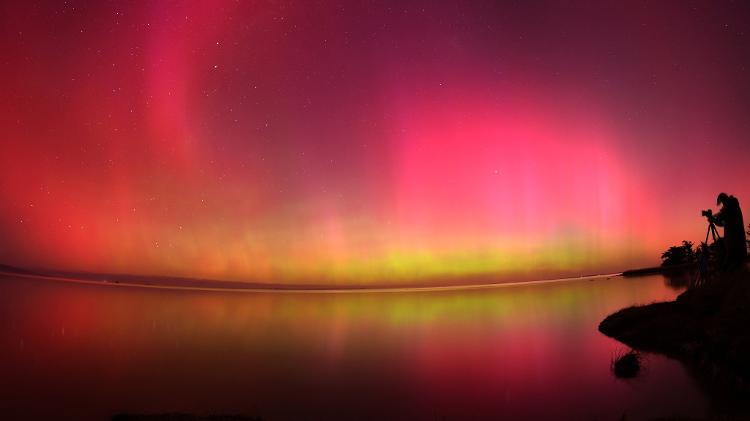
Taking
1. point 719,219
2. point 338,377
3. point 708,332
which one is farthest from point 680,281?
point 338,377

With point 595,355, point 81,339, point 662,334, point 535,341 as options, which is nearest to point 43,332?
point 81,339

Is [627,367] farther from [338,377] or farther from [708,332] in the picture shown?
[338,377]

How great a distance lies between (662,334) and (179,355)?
109ft

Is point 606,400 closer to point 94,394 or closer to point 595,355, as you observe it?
point 595,355

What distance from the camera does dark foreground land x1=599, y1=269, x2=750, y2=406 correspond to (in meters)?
18.3

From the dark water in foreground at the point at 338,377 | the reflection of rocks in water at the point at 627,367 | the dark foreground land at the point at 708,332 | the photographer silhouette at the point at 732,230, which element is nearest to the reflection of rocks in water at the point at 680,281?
the photographer silhouette at the point at 732,230

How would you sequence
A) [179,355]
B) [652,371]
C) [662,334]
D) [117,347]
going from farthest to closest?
[117,347]
[179,355]
[662,334]
[652,371]

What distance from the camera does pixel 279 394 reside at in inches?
886

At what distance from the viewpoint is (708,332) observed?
22516 millimetres

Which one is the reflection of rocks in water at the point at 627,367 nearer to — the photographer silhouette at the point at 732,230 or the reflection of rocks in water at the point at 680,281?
the photographer silhouette at the point at 732,230

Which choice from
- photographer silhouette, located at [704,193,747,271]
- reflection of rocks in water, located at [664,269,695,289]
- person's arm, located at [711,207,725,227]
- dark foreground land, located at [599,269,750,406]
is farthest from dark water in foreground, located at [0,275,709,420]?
reflection of rocks in water, located at [664,269,695,289]

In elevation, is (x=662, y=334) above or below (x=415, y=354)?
above

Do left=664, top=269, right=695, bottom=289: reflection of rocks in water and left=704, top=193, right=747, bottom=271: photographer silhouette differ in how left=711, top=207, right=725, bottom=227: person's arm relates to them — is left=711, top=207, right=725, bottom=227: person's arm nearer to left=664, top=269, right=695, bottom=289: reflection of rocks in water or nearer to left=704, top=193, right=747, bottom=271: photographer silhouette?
left=704, top=193, right=747, bottom=271: photographer silhouette

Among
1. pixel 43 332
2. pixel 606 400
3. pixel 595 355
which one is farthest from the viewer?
pixel 43 332
